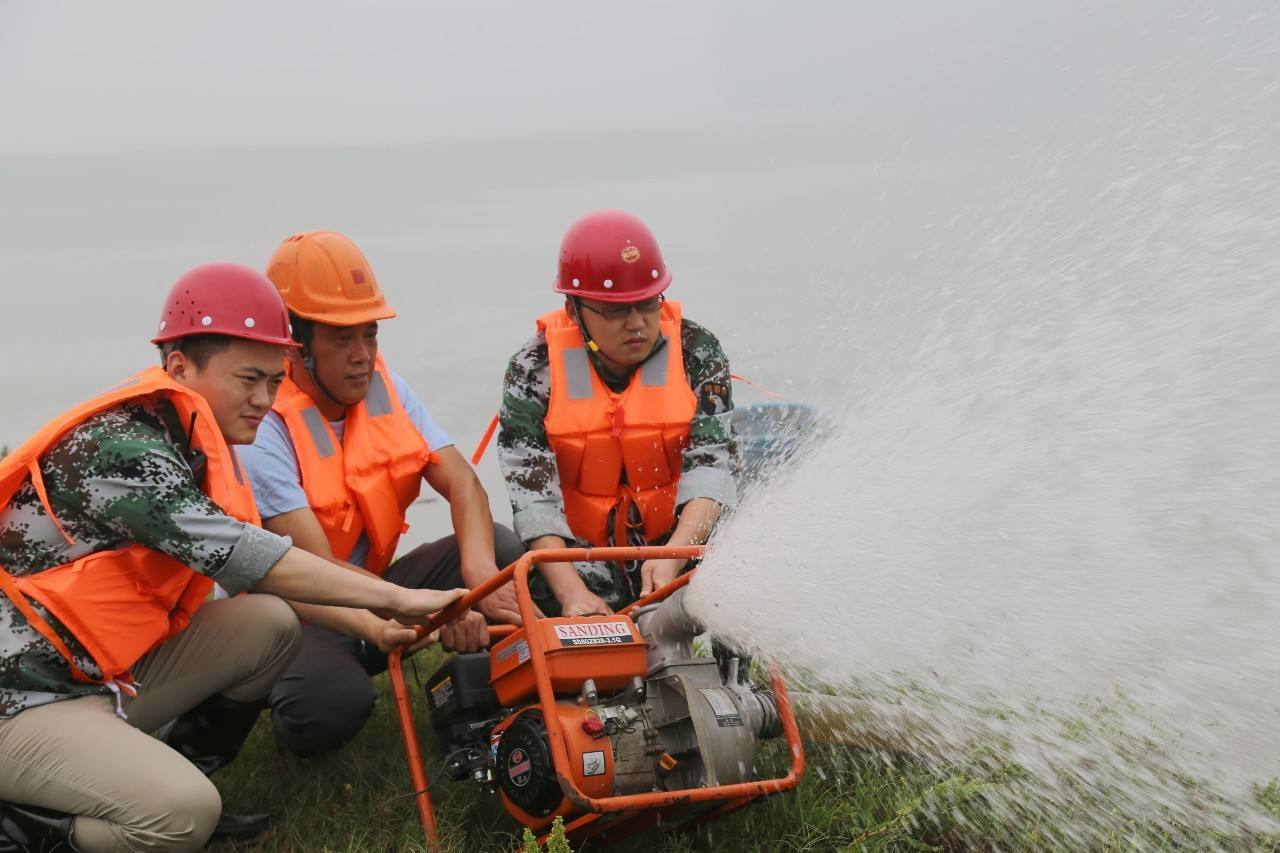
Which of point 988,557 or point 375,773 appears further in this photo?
point 375,773

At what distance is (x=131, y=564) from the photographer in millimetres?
3893

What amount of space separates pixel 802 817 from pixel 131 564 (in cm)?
232

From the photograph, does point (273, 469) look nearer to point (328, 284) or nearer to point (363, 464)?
point (363, 464)

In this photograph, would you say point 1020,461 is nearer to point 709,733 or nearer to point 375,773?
point 709,733

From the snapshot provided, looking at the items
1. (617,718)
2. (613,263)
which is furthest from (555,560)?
(613,263)

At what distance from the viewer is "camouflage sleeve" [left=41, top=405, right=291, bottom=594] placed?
368 centimetres

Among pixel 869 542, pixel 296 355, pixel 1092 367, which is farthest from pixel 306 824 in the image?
pixel 1092 367

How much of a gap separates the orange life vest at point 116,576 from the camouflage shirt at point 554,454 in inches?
58.3

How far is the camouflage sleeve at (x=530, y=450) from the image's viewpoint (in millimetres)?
5336

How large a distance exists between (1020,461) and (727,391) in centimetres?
146

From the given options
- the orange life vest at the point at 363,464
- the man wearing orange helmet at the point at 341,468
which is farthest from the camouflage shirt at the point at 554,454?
the orange life vest at the point at 363,464

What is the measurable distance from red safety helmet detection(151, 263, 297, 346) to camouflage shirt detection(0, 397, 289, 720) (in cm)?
29

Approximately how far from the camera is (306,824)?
4.58 m

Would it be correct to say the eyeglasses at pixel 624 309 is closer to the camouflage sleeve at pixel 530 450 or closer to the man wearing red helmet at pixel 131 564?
the camouflage sleeve at pixel 530 450
